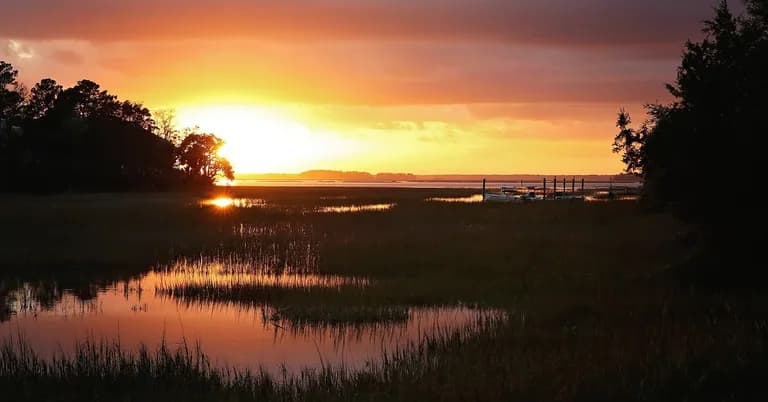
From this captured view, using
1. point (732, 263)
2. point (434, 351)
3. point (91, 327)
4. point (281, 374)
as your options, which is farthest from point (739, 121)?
point (91, 327)

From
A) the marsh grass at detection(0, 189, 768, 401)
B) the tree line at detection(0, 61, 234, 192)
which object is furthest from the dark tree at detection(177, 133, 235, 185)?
the marsh grass at detection(0, 189, 768, 401)

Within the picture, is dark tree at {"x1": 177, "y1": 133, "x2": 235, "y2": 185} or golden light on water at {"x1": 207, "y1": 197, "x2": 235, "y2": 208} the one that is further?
dark tree at {"x1": 177, "y1": 133, "x2": 235, "y2": 185}

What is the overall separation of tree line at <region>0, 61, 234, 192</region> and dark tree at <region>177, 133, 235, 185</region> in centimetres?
242

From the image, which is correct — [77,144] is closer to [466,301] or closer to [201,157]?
[201,157]

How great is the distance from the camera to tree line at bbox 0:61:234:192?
72125 mm

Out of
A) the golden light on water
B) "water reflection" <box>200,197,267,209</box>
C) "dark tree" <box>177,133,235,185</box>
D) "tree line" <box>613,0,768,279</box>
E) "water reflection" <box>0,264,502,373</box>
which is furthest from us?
"dark tree" <box>177,133,235,185</box>

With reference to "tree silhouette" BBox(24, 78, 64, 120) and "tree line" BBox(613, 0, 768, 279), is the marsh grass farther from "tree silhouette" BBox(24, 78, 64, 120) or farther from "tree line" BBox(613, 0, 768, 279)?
"tree silhouette" BBox(24, 78, 64, 120)

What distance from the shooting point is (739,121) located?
18.2 metres

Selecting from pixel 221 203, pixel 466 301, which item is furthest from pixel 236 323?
pixel 221 203

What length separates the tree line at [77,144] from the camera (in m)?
72.1

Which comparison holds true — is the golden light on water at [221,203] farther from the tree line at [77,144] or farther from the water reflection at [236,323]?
the water reflection at [236,323]

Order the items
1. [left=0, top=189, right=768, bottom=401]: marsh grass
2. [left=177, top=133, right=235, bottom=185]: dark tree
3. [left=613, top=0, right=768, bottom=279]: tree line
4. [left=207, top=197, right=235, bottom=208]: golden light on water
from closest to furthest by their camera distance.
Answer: [left=0, top=189, right=768, bottom=401]: marsh grass → [left=613, top=0, right=768, bottom=279]: tree line → [left=207, top=197, right=235, bottom=208]: golden light on water → [left=177, top=133, right=235, bottom=185]: dark tree

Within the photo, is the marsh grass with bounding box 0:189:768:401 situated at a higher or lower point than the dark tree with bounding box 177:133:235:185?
lower

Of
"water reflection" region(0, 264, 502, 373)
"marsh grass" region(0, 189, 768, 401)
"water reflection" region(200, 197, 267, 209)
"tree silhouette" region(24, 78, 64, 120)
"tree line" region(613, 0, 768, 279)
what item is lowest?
"water reflection" region(0, 264, 502, 373)
